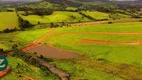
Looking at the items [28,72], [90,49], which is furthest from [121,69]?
[28,72]

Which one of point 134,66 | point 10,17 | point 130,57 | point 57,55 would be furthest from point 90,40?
point 10,17

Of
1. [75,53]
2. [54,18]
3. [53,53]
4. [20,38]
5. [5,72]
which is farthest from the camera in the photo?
[54,18]

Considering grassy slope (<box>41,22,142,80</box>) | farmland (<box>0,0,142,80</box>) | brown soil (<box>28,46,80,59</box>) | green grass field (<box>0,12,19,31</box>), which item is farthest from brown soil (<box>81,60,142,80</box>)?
green grass field (<box>0,12,19,31</box>)

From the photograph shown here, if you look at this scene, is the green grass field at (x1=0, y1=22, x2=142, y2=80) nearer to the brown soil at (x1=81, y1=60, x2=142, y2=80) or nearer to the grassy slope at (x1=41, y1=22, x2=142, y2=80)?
the grassy slope at (x1=41, y1=22, x2=142, y2=80)

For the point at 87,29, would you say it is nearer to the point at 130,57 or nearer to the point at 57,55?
the point at 57,55

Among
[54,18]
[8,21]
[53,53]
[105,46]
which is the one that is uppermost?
[8,21]

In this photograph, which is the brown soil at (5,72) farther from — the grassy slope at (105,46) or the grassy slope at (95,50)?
the grassy slope at (105,46)

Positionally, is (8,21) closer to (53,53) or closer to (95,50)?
(53,53)

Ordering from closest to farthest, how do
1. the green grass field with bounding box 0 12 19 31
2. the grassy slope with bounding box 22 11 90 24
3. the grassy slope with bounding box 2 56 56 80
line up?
the grassy slope with bounding box 2 56 56 80, the green grass field with bounding box 0 12 19 31, the grassy slope with bounding box 22 11 90 24

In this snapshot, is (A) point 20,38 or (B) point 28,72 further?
(A) point 20,38
